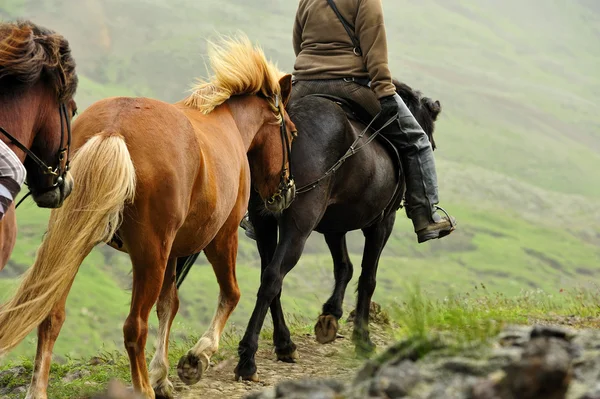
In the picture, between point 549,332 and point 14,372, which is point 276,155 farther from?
point 549,332

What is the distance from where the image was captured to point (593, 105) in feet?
333

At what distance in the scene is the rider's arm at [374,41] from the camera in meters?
7.81

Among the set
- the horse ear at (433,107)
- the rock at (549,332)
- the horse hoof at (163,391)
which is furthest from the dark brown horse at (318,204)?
the rock at (549,332)

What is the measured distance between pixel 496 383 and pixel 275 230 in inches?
196

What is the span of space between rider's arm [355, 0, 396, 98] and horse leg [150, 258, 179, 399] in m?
2.57

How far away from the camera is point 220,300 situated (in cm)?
687

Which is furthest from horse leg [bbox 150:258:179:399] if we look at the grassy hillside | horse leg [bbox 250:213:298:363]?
the grassy hillside

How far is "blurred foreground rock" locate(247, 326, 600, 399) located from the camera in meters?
2.93

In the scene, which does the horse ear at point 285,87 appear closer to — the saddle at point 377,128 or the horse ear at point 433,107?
the saddle at point 377,128

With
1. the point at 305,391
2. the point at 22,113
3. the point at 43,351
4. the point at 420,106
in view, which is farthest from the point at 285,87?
the point at 305,391

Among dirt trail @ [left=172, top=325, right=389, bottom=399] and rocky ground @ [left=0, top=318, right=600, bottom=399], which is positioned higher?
rocky ground @ [left=0, top=318, right=600, bottom=399]

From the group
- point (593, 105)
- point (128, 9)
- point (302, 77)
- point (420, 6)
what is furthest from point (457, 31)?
point (302, 77)

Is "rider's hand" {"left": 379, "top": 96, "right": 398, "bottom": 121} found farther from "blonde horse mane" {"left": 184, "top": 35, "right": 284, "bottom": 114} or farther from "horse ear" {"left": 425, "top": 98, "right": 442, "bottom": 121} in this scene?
"horse ear" {"left": 425, "top": 98, "right": 442, "bottom": 121}

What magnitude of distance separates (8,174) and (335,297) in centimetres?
Result: 486
